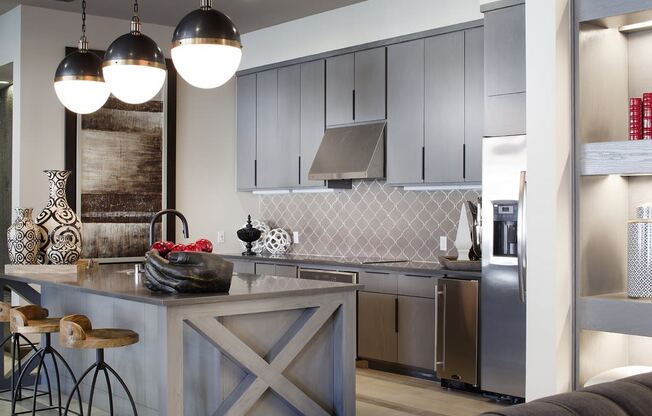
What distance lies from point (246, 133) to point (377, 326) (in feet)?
8.79

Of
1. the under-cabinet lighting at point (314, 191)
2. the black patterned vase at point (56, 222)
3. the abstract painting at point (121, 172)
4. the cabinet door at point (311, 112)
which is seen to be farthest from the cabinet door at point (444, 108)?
the abstract painting at point (121, 172)

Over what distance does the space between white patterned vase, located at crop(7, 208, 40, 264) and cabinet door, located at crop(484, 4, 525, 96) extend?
10.1 ft

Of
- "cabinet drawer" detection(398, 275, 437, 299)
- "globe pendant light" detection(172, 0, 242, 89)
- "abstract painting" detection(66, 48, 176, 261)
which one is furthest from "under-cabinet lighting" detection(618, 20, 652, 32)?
"abstract painting" detection(66, 48, 176, 261)

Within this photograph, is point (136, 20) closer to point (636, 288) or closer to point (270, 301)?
point (270, 301)

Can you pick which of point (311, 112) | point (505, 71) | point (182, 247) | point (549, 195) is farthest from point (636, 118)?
point (311, 112)

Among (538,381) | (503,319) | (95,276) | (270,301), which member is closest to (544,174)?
(538,381)

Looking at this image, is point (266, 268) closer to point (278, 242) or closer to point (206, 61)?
point (278, 242)

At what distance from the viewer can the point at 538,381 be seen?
9.60ft

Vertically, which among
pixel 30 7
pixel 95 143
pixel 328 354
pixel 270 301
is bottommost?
pixel 328 354

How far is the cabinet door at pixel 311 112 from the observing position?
705 cm

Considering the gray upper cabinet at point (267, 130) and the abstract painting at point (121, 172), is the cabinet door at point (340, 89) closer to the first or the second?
the gray upper cabinet at point (267, 130)

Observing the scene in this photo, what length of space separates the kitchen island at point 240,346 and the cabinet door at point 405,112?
204 cm

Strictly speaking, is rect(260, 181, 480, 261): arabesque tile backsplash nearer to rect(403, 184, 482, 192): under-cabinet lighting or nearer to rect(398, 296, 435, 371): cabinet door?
rect(403, 184, 482, 192): under-cabinet lighting

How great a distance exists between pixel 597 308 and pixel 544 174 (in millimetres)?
511
